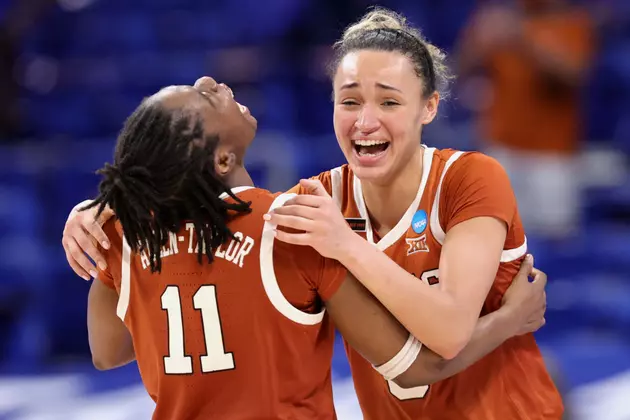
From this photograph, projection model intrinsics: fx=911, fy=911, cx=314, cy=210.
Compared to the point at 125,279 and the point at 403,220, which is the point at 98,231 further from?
the point at 403,220

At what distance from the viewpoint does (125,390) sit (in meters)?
5.20

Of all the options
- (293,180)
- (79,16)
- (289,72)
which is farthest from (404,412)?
(79,16)

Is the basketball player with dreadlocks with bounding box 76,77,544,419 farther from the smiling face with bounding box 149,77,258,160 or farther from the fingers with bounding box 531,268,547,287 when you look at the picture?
the fingers with bounding box 531,268,547,287

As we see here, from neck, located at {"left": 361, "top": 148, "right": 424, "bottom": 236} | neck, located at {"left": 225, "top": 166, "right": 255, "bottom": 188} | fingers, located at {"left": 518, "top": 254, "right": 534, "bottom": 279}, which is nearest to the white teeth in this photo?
neck, located at {"left": 361, "top": 148, "right": 424, "bottom": 236}

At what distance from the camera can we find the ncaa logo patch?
264 cm

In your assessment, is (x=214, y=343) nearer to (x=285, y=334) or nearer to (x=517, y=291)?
(x=285, y=334)

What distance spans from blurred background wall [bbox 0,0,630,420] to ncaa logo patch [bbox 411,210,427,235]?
7.01 feet

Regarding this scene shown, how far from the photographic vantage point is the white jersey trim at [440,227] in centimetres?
259

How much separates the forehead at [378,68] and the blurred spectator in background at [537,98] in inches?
145

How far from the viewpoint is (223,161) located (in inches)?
88.8

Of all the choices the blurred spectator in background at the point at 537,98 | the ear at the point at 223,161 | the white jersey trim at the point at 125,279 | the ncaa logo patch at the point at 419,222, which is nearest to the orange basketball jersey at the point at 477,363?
the ncaa logo patch at the point at 419,222

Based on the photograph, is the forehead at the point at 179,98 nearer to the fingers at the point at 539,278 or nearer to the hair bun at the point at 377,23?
the hair bun at the point at 377,23

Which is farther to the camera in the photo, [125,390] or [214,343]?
[125,390]

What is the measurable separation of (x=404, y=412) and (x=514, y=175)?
3.80 metres
